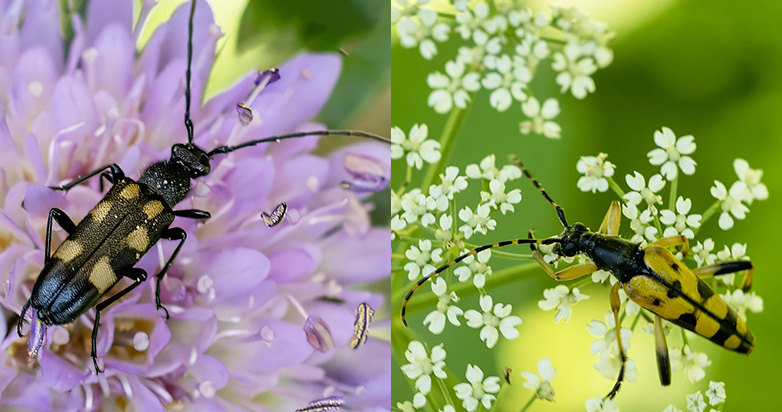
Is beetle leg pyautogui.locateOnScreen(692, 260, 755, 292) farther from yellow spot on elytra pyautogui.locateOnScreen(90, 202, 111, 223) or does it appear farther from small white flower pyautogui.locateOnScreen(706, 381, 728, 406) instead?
yellow spot on elytra pyautogui.locateOnScreen(90, 202, 111, 223)

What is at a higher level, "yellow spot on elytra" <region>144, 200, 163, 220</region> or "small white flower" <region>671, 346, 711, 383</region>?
"small white flower" <region>671, 346, 711, 383</region>

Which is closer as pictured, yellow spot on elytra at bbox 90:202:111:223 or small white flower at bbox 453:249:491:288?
yellow spot on elytra at bbox 90:202:111:223

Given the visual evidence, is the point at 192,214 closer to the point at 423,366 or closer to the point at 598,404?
the point at 423,366

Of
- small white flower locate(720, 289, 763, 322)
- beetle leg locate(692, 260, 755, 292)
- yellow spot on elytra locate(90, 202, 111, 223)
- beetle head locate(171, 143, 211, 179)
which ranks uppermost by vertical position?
beetle leg locate(692, 260, 755, 292)

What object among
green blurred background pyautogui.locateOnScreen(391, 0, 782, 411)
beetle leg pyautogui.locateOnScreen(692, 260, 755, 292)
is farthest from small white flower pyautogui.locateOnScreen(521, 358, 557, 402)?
beetle leg pyautogui.locateOnScreen(692, 260, 755, 292)

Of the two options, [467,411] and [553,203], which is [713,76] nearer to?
[553,203]

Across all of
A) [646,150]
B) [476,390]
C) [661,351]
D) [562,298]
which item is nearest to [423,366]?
[476,390]

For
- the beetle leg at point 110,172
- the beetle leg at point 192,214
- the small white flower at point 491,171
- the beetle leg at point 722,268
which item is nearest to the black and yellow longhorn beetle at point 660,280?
the beetle leg at point 722,268
